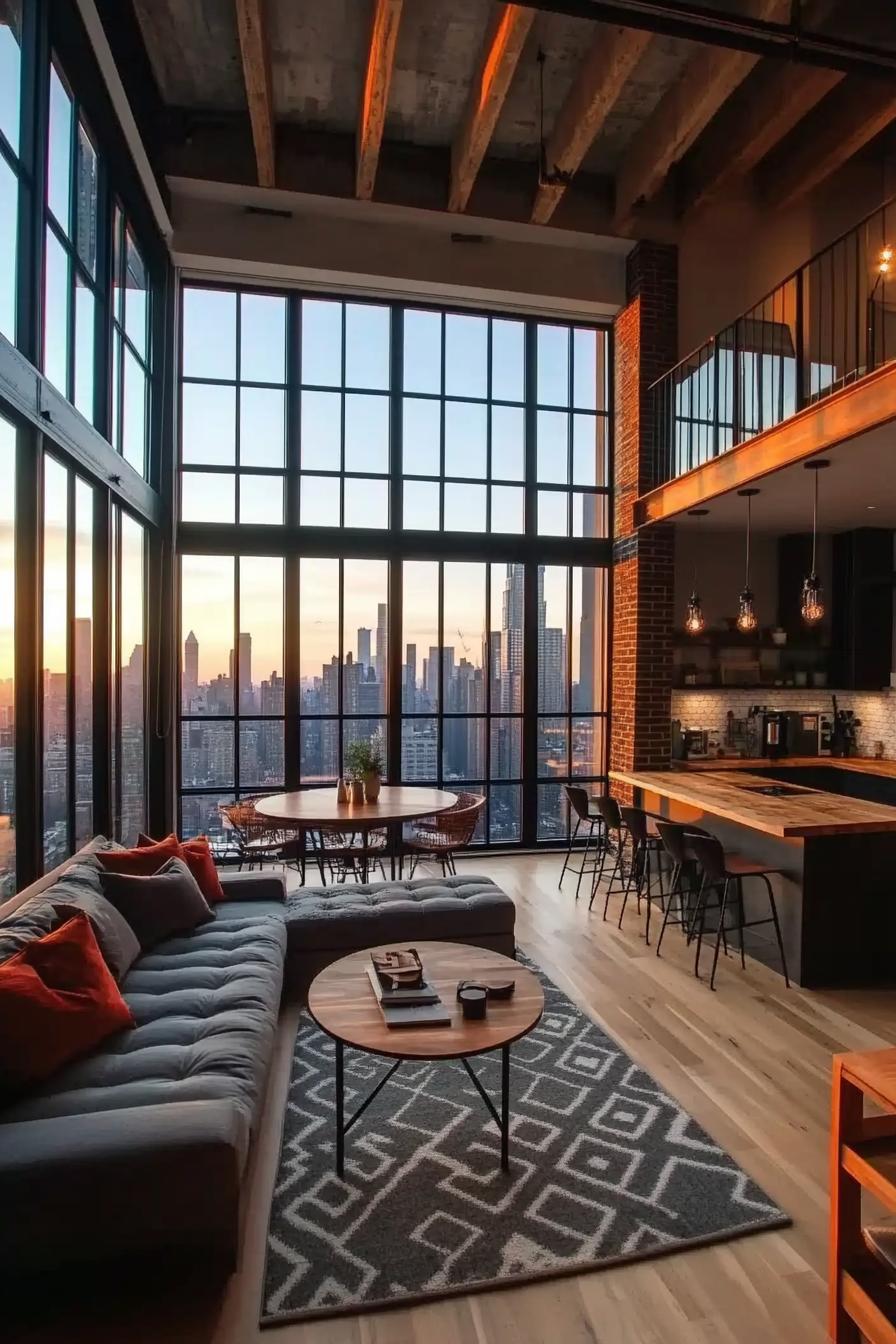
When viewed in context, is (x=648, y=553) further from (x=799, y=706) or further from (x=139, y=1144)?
(x=139, y=1144)

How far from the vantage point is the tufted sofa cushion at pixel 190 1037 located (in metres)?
2.12

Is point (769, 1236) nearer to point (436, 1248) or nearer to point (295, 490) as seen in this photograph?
point (436, 1248)

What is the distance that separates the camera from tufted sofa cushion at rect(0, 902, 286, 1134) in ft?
6.95

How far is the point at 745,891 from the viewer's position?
15.2 ft

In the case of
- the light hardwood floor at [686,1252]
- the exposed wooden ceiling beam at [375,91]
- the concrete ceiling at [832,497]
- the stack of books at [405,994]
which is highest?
the exposed wooden ceiling beam at [375,91]

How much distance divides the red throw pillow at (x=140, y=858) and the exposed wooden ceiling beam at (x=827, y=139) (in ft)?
21.2

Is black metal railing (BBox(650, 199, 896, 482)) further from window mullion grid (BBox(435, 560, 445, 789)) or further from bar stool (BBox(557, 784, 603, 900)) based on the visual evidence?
bar stool (BBox(557, 784, 603, 900))

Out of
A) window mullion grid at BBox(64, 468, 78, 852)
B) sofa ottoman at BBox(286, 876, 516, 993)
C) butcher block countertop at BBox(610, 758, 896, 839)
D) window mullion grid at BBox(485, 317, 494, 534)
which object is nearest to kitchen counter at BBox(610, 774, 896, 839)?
butcher block countertop at BBox(610, 758, 896, 839)

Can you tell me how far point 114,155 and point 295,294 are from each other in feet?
6.68

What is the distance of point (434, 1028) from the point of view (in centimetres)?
240

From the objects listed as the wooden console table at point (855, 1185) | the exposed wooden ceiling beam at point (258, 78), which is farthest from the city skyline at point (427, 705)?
the wooden console table at point (855, 1185)

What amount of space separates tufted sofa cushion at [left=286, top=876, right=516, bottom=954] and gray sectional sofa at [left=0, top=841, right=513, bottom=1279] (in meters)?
0.30

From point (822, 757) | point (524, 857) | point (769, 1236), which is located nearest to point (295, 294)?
point (524, 857)

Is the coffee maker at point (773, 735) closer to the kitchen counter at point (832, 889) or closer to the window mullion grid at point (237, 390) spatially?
the kitchen counter at point (832, 889)
